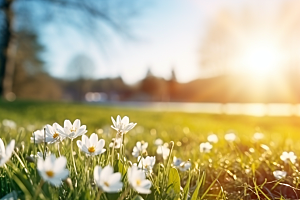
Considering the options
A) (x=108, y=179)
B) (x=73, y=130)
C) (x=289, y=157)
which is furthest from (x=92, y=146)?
(x=289, y=157)

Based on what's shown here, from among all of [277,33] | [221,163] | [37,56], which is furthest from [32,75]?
[221,163]

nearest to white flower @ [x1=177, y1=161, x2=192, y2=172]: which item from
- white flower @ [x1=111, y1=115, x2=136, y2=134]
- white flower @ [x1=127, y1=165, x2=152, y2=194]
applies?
white flower @ [x1=111, y1=115, x2=136, y2=134]

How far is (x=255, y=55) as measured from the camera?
2122 centimetres

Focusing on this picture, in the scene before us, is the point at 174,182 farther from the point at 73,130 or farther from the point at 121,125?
the point at 73,130

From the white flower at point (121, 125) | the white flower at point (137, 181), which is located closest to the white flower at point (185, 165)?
the white flower at point (121, 125)

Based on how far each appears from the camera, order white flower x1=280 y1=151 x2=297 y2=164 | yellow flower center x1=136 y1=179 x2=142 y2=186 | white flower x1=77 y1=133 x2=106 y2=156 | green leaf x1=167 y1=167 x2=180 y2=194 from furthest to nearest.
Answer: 1. white flower x1=280 y1=151 x2=297 y2=164
2. green leaf x1=167 y1=167 x2=180 y2=194
3. white flower x1=77 y1=133 x2=106 y2=156
4. yellow flower center x1=136 y1=179 x2=142 y2=186

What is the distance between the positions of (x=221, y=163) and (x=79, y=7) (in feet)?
48.2

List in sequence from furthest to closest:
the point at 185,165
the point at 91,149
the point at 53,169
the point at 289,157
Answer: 1. the point at 289,157
2. the point at 185,165
3. the point at 91,149
4. the point at 53,169

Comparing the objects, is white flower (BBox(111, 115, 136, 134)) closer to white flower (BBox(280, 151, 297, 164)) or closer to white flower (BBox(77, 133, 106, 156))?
white flower (BBox(77, 133, 106, 156))

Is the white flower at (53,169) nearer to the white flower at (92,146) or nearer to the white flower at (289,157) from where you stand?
the white flower at (92,146)

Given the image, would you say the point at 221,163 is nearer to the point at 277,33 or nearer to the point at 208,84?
the point at 277,33

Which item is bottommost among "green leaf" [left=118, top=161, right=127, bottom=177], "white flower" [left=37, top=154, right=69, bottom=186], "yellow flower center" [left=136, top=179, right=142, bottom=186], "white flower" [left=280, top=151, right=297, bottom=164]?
"white flower" [left=280, top=151, right=297, bottom=164]

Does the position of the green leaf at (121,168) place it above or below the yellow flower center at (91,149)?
below

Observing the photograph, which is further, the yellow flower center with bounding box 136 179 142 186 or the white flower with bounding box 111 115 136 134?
the white flower with bounding box 111 115 136 134
